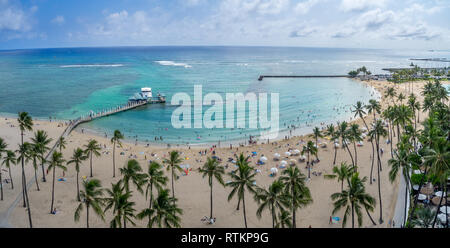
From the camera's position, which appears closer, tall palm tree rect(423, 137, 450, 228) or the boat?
tall palm tree rect(423, 137, 450, 228)

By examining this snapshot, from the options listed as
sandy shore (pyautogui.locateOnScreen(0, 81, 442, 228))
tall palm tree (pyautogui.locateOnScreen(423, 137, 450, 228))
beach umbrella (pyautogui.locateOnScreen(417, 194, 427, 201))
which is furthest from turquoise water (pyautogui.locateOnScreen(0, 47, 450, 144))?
tall palm tree (pyautogui.locateOnScreen(423, 137, 450, 228))

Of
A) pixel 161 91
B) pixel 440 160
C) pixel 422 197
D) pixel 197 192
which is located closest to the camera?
pixel 440 160

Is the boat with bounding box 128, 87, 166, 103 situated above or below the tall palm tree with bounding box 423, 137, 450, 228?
above

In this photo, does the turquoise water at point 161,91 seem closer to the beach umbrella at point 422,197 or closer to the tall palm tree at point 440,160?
the beach umbrella at point 422,197

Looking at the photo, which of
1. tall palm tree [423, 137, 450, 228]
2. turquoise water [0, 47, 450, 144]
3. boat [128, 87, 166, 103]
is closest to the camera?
tall palm tree [423, 137, 450, 228]

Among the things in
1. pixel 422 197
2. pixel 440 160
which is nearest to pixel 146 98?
pixel 422 197

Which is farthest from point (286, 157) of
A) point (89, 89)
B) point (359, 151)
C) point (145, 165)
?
point (89, 89)

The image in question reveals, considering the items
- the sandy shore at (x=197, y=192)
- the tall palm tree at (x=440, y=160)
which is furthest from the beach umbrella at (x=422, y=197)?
the tall palm tree at (x=440, y=160)

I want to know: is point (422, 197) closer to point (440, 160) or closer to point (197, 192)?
point (440, 160)

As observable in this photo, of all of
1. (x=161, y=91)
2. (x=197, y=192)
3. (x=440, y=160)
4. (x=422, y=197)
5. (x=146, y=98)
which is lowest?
(x=197, y=192)

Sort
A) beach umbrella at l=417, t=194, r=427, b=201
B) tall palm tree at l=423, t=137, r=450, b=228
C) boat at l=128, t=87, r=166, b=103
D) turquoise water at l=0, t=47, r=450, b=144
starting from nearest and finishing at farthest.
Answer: tall palm tree at l=423, t=137, r=450, b=228
beach umbrella at l=417, t=194, r=427, b=201
turquoise water at l=0, t=47, r=450, b=144
boat at l=128, t=87, r=166, b=103

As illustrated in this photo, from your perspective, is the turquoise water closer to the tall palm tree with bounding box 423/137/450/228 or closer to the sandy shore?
the sandy shore
